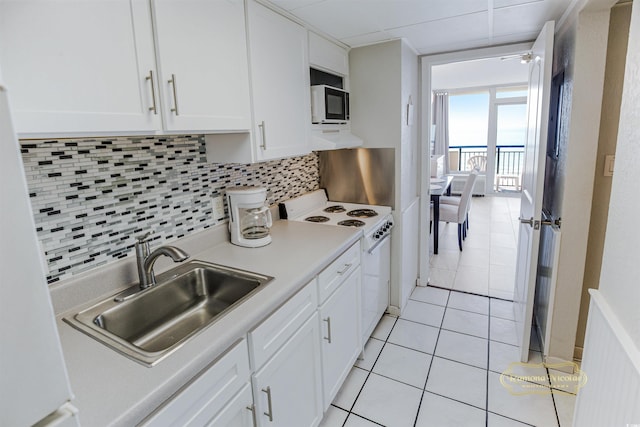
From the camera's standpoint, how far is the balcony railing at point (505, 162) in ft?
24.7

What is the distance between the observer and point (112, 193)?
54.4 inches

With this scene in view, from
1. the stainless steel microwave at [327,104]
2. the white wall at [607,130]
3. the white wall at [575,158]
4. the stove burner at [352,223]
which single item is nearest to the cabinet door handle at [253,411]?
the stove burner at [352,223]

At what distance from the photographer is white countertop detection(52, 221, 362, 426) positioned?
0.81m

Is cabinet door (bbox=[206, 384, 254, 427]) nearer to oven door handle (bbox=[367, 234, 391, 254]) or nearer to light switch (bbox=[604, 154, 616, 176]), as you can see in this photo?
oven door handle (bbox=[367, 234, 391, 254])

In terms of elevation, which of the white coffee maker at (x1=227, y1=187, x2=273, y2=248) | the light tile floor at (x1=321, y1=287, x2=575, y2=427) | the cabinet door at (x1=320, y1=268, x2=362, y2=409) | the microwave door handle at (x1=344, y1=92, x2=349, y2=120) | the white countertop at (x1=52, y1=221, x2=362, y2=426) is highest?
the microwave door handle at (x1=344, y1=92, x2=349, y2=120)

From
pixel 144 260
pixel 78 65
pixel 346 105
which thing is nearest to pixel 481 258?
pixel 346 105

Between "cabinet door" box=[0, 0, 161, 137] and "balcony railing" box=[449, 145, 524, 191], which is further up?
"cabinet door" box=[0, 0, 161, 137]

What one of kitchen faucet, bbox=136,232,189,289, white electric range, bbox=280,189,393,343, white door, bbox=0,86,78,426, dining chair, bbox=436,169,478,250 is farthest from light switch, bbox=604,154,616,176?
white door, bbox=0,86,78,426

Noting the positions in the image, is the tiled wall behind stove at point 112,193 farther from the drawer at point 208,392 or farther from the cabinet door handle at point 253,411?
the cabinet door handle at point 253,411

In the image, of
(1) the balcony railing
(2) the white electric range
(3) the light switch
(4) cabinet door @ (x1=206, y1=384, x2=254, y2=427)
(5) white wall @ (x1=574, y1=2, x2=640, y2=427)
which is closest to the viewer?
(5) white wall @ (x1=574, y1=2, x2=640, y2=427)

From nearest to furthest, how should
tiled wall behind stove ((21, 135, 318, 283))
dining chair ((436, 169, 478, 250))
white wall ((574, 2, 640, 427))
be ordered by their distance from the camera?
white wall ((574, 2, 640, 427)) → tiled wall behind stove ((21, 135, 318, 283)) → dining chair ((436, 169, 478, 250))

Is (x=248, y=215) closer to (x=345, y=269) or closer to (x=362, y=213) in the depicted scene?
(x=345, y=269)

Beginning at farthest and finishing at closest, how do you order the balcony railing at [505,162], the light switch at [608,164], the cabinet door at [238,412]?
the balcony railing at [505,162] → the light switch at [608,164] → the cabinet door at [238,412]

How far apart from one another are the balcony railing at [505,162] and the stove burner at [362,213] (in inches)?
240
